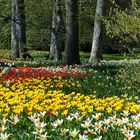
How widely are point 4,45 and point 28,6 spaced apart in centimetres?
1188

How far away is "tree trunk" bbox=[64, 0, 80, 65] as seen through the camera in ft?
69.1

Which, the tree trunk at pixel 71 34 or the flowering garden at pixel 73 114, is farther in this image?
the tree trunk at pixel 71 34

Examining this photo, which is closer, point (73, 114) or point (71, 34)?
point (73, 114)

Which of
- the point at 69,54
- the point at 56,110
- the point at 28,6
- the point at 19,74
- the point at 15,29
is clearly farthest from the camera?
the point at 28,6

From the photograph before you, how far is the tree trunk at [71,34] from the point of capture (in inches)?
829

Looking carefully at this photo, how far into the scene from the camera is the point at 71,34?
840 inches

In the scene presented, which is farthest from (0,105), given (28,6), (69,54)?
(28,6)

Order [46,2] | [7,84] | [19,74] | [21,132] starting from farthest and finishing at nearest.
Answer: [46,2]
[19,74]
[7,84]
[21,132]

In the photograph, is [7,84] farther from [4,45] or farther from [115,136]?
[4,45]

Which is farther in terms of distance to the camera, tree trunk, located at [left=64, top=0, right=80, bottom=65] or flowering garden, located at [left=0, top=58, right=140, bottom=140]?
tree trunk, located at [left=64, top=0, right=80, bottom=65]

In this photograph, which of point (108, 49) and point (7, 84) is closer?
point (7, 84)

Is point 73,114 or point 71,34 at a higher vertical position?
point 71,34

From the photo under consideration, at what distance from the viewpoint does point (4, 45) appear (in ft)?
171

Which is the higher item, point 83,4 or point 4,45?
point 83,4
